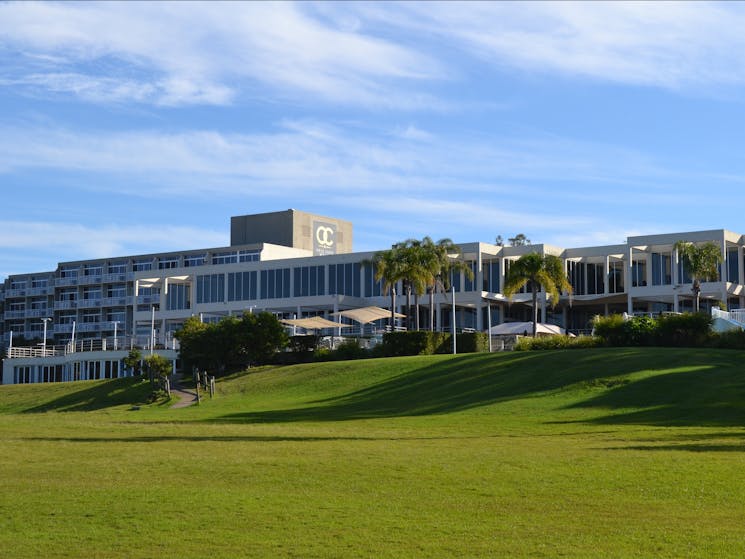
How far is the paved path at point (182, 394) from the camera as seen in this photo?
1918 inches

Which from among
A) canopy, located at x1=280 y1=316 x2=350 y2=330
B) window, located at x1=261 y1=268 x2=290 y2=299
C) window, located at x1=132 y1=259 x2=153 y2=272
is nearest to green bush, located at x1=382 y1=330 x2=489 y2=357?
canopy, located at x1=280 y1=316 x2=350 y2=330

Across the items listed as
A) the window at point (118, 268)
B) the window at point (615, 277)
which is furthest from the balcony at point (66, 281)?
the window at point (615, 277)

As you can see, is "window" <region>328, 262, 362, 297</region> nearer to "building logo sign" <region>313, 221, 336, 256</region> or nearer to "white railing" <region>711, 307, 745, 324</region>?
"building logo sign" <region>313, 221, 336, 256</region>

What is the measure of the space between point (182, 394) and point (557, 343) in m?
18.7

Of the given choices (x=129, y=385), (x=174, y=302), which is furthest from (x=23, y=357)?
(x=129, y=385)

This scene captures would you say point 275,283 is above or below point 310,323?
above

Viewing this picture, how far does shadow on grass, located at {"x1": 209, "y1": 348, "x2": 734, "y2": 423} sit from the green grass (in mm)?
569

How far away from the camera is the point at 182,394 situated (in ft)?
175

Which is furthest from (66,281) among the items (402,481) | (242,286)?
(402,481)

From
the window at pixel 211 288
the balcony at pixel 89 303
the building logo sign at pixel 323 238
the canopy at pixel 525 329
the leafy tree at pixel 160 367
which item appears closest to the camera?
the leafy tree at pixel 160 367

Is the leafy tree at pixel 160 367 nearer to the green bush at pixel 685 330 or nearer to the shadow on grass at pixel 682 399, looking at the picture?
the green bush at pixel 685 330

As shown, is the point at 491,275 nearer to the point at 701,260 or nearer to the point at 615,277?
the point at 615,277

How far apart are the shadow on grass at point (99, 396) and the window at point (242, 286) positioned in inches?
1051

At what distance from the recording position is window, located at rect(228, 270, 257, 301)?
89062mm
